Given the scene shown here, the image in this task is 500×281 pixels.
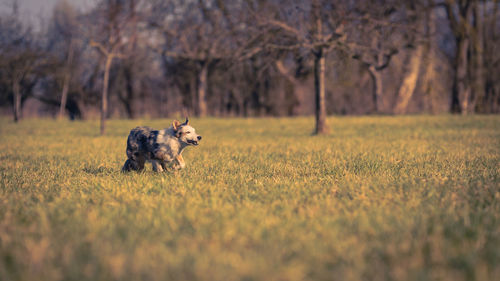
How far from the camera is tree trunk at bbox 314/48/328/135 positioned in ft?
48.6

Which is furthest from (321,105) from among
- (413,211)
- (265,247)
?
(265,247)

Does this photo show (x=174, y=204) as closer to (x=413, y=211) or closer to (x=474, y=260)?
(x=413, y=211)

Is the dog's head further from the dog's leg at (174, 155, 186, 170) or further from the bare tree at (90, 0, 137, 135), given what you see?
the bare tree at (90, 0, 137, 135)

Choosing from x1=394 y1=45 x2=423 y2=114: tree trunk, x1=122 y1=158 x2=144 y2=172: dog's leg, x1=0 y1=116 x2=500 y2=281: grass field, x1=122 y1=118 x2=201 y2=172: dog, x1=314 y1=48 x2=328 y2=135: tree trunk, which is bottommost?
x1=0 y1=116 x2=500 y2=281: grass field

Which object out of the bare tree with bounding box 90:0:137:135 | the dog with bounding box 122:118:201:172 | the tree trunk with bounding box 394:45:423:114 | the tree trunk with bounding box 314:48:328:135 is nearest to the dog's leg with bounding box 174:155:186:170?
the dog with bounding box 122:118:201:172

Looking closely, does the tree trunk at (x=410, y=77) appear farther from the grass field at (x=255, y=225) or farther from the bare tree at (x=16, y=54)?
the bare tree at (x=16, y=54)

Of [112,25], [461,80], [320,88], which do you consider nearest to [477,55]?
[461,80]

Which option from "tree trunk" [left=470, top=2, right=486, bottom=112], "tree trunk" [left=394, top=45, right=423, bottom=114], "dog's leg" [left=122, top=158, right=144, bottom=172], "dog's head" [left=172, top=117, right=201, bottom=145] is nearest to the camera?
"dog's head" [left=172, top=117, right=201, bottom=145]

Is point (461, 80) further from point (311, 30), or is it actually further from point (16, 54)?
point (16, 54)

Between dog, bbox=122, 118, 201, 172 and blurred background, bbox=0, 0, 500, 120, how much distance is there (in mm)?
8630

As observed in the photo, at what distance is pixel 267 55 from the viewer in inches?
626

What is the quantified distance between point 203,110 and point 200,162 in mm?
27832

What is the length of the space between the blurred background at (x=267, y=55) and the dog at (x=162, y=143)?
863cm

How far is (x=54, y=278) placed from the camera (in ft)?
7.80
